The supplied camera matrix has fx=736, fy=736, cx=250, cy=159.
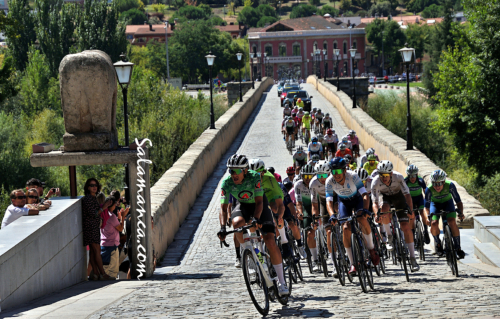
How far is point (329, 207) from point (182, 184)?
7920 millimetres

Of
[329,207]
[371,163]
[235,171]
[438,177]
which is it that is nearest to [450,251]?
[438,177]

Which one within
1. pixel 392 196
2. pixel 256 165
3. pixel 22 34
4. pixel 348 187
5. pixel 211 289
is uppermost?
pixel 22 34

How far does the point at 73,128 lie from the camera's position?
1092 centimetres

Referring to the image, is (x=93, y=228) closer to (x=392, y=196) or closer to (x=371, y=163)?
(x=392, y=196)

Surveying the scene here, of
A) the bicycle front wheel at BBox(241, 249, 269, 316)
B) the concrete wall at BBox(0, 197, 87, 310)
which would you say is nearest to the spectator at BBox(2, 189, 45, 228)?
the concrete wall at BBox(0, 197, 87, 310)

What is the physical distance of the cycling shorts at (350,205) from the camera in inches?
368

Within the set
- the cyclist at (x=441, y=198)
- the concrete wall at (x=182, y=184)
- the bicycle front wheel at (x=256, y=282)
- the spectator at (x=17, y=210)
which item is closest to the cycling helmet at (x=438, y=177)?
the cyclist at (x=441, y=198)

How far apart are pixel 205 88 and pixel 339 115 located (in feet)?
223

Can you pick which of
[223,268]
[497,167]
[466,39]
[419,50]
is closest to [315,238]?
[223,268]

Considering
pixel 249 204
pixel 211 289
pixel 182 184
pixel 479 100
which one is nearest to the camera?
pixel 249 204

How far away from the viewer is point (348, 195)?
9.30m

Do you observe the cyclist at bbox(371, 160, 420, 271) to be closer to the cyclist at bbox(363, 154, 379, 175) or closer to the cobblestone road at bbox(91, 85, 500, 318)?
the cobblestone road at bbox(91, 85, 500, 318)

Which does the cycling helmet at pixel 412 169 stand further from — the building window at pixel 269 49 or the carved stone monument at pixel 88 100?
the building window at pixel 269 49

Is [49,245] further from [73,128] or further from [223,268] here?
[223,268]
